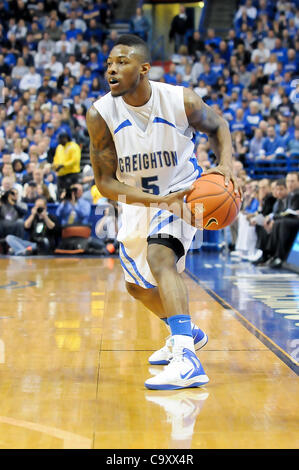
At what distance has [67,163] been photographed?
13148mm

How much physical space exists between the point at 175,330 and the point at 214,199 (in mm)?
714

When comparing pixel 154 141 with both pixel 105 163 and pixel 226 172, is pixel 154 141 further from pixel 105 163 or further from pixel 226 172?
pixel 226 172

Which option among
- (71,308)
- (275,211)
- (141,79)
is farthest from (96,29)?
(141,79)

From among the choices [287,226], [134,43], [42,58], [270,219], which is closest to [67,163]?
[270,219]

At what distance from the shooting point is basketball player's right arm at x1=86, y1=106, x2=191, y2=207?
3942 mm

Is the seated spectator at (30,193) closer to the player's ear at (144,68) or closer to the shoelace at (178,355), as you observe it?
the player's ear at (144,68)

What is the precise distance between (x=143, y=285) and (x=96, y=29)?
55.8 feet

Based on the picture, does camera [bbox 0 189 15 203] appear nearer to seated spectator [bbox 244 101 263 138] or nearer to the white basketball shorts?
seated spectator [bbox 244 101 263 138]

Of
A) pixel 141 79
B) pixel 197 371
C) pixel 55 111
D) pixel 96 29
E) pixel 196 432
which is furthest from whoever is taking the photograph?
pixel 96 29

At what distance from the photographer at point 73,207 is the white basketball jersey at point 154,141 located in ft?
27.0

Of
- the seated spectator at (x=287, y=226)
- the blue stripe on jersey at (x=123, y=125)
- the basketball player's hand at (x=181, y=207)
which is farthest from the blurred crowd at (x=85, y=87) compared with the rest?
the basketball player's hand at (x=181, y=207)

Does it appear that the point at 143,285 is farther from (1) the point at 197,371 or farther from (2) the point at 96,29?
(2) the point at 96,29
